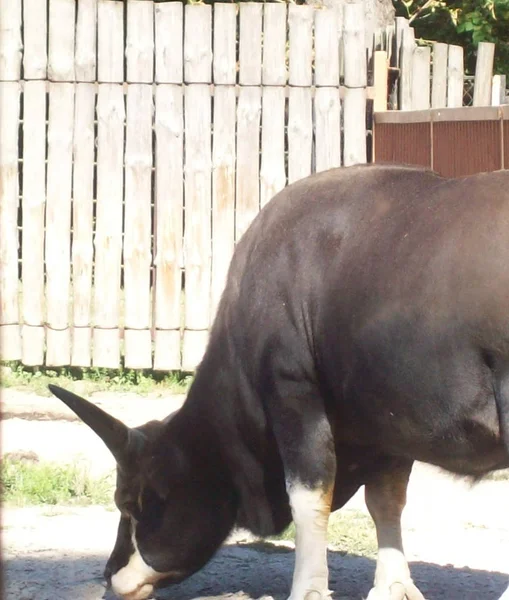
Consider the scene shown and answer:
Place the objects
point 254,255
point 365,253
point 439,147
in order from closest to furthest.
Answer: point 365,253 → point 254,255 → point 439,147

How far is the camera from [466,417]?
4.03 meters

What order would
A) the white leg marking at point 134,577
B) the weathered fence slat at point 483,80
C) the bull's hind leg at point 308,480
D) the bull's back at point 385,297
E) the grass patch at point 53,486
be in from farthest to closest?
the weathered fence slat at point 483,80 < the grass patch at point 53,486 < the white leg marking at point 134,577 < the bull's hind leg at point 308,480 < the bull's back at point 385,297

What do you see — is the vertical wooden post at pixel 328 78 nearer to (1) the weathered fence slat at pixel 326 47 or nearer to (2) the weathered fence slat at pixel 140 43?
(1) the weathered fence slat at pixel 326 47

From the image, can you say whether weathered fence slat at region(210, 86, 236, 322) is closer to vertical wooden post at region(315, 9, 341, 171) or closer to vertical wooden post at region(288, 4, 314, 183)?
vertical wooden post at region(288, 4, 314, 183)

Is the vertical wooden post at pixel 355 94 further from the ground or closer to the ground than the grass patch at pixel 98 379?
further from the ground

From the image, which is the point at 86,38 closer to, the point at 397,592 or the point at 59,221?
the point at 59,221

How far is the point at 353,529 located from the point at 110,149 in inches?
146

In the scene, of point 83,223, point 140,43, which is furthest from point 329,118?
point 83,223

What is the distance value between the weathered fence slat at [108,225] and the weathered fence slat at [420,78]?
91.6 inches

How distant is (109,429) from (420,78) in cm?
536

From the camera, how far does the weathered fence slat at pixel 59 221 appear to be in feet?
28.6

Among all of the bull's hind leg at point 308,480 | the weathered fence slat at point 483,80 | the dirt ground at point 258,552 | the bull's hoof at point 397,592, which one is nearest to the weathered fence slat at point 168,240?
the dirt ground at point 258,552

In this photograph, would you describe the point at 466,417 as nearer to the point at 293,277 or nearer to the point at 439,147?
the point at 293,277

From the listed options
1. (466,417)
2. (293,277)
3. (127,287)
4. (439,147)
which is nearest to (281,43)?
(439,147)
